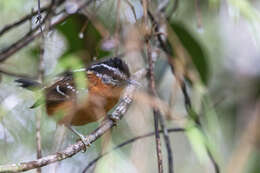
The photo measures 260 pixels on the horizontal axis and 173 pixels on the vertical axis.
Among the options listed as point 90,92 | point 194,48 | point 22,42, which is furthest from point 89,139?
point 194,48

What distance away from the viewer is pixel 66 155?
6.32ft

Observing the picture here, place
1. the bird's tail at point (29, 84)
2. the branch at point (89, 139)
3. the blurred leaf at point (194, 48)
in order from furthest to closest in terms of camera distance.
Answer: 1. the blurred leaf at point (194, 48)
2. the bird's tail at point (29, 84)
3. the branch at point (89, 139)

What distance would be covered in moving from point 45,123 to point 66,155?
1313 mm

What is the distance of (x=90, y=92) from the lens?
9.18 feet

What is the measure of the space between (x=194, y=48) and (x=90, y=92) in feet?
3.55

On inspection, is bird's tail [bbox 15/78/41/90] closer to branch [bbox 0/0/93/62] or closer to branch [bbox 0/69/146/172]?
branch [bbox 0/0/93/62]

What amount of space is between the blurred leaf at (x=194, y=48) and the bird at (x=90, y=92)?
0.78 metres

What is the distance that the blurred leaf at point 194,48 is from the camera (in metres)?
3.48

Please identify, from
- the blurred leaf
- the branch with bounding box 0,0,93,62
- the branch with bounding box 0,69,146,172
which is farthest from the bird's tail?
the blurred leaf

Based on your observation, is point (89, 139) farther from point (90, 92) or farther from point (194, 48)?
point (194, 48)

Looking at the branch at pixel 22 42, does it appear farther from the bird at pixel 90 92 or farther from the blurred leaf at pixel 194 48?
the blurred leaf at pixel 194 48

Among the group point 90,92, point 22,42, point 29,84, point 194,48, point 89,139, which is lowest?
point 89,139

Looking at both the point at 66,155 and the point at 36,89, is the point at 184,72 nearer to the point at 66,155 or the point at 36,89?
the point at 36,89

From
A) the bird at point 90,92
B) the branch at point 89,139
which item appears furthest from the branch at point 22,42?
the branch at point 89,139
